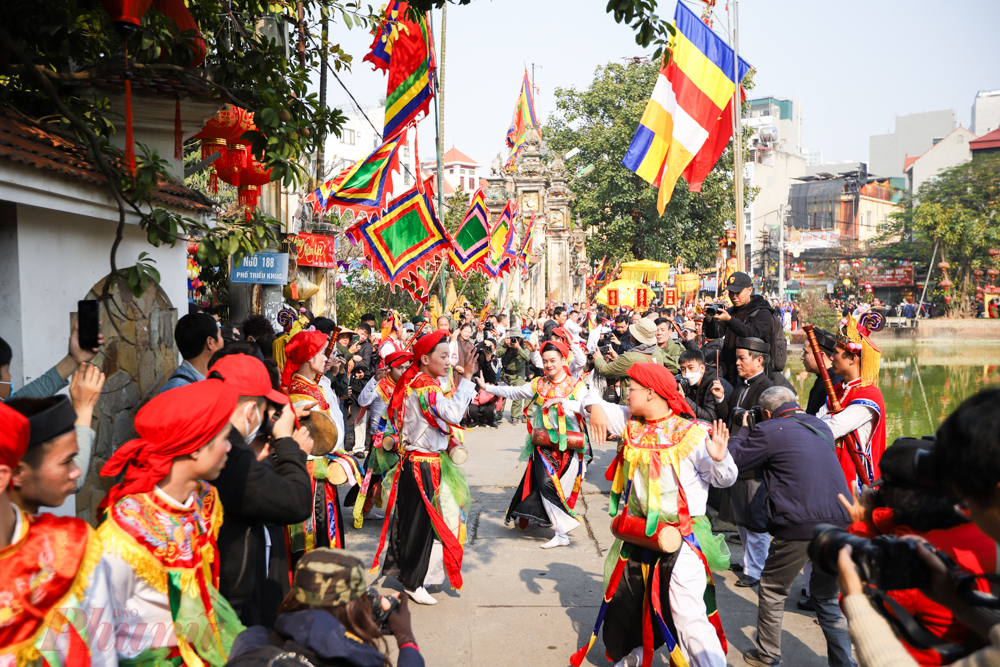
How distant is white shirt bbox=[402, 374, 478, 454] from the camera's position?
5113mm

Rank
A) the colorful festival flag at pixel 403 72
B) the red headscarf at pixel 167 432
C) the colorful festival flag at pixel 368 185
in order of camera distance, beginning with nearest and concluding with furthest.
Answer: the red headscarf at pixel 167 432 → the colorful festival flag at pixel 368 185 → the colorful festival flag at pixel 403 72

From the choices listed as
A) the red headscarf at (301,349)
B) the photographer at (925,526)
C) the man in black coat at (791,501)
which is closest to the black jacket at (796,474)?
the man in black coat at (791,501)

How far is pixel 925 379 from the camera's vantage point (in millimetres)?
21453

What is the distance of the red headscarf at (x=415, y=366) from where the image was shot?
526 cm

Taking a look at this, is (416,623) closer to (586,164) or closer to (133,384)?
(133,384)

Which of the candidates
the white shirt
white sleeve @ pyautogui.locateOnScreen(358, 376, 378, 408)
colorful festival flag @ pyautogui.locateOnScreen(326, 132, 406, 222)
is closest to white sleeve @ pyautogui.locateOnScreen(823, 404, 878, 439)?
the white shirt

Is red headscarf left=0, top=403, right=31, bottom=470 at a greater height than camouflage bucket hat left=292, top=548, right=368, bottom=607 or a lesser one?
greater

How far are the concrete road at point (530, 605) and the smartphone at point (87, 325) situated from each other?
2.62 meters

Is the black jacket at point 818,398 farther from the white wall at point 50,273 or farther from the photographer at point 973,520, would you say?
the white wall at point 50,273

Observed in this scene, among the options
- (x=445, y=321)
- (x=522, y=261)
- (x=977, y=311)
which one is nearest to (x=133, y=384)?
(x=445, y=321)

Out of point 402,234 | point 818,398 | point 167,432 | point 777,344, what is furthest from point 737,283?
point 167,432

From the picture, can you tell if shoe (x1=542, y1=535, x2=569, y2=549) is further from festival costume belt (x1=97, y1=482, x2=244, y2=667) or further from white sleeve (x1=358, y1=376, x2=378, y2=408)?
festival costume belt (x1=97, y1=482, x2=244, y2=667)

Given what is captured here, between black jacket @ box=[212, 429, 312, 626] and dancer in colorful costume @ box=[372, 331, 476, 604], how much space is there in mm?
2195

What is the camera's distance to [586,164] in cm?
3597
